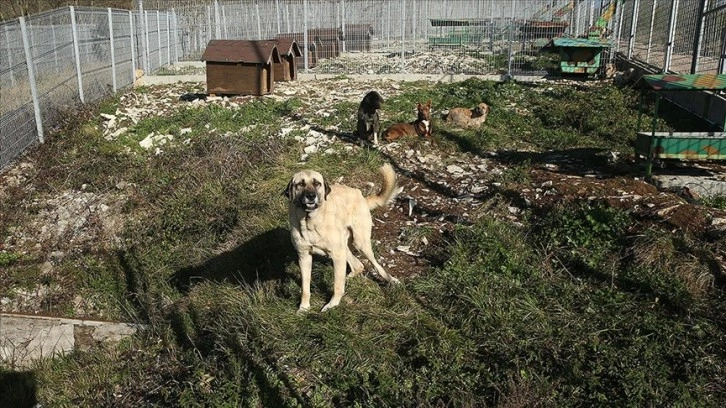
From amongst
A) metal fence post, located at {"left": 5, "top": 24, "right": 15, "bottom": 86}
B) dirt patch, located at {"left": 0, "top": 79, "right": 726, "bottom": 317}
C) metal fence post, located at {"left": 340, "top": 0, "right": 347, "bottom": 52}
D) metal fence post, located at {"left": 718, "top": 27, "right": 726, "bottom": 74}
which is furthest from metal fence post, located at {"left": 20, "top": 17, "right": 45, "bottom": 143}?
metal fence post, located at {"left": 340, "top": 0, "right": 347, "bottom": 52}

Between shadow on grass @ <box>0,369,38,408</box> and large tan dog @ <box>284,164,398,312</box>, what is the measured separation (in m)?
2.40

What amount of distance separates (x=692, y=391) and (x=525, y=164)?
14.0 ft

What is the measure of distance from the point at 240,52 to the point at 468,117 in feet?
18.7

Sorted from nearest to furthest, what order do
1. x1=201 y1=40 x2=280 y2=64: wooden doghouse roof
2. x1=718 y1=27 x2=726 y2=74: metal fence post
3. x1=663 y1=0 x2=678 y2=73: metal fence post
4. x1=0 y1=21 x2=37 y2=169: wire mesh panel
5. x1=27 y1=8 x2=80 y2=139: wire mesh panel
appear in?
x1=718 y1=27 x2=726 y2=74: metal fence post
x1=0 y1=21 x2=37 y2=169: wire mesh panel
x1=27 y1=8 x2=80 y2=139: wire mesh panel
x1=663 y1=0 x2=678 y2=73: metal fence post
x1=201 y1=40 x2=280 y2=64: wooden doghouse roof

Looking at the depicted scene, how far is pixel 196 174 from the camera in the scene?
8.23 metres

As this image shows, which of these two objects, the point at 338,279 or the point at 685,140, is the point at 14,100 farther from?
the point at 685,140

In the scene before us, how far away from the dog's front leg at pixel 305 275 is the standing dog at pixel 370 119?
15.3ft

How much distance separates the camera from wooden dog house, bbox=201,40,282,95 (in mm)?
12859

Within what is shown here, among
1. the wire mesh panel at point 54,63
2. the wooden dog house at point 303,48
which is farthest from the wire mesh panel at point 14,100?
the wooden dog house at point 303,48

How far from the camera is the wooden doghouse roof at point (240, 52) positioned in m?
12.8

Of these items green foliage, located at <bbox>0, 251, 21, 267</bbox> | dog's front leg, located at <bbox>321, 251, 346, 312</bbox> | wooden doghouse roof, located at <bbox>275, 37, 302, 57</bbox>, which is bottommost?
green foliage, located at <bbox>0, 251, 21, 267</bbox>

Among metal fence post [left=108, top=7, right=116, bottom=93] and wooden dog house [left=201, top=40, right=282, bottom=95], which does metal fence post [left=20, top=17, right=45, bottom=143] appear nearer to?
wooden dog house [left=201, top=40, right=282, bottom=95]

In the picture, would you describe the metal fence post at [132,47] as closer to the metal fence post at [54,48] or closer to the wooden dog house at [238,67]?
the wooden dog house at [238,67]

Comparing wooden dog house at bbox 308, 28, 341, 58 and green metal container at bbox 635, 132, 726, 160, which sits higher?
wooden dog house at bbox 308, 28, 341, 58
